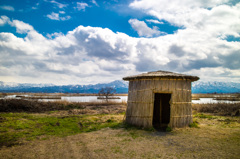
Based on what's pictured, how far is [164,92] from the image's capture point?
9.88 meters

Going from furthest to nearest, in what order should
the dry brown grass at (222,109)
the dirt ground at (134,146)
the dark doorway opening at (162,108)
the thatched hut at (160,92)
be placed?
the dry brown grass at (222,109), the dark doorway opening at (162,108), the thatched hut at (160,92), the dirt ground at (134,146)

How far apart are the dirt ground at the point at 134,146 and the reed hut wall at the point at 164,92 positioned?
3.86 ft

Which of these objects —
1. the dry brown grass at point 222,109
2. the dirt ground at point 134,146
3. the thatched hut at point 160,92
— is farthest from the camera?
the dry brown grass at point 222,109

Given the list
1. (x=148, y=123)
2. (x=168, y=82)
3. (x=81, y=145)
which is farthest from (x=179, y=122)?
(x=81, y=145)

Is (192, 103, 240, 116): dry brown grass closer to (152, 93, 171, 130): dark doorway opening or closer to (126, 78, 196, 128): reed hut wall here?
(152, 93, 171, 130): dark doorway opening

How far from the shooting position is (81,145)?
6961 mm

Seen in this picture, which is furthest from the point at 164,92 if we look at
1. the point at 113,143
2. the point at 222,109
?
the point at 222,109

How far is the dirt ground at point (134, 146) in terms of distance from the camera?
19.3 feet

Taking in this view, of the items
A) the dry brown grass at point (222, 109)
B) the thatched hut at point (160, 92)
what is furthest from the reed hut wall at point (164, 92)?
the dry brown grass at point (222, 109)

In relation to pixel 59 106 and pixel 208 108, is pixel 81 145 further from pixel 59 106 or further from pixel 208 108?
pixel 208 108

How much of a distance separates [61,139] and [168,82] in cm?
693

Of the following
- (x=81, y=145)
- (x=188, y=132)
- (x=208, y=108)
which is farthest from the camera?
(x=208, y=108)

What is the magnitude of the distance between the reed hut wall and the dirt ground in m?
1.18

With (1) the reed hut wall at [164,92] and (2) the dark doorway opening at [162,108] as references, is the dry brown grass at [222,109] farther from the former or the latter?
(1) the reed hut wall at [164,92]
